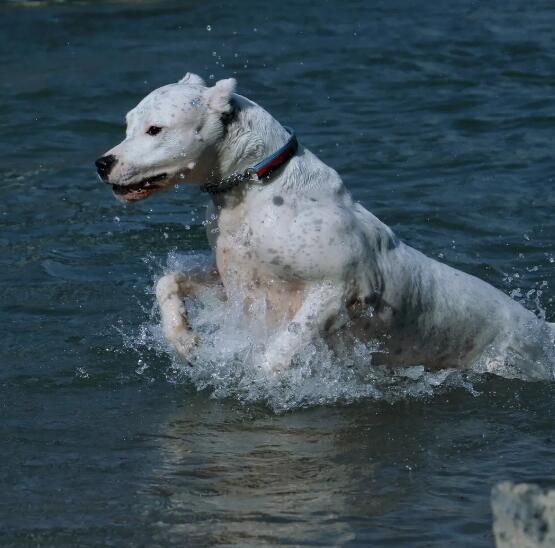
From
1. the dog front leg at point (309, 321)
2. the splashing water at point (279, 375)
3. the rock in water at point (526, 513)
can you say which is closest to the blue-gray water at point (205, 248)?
the splashing water at point (279, 375)

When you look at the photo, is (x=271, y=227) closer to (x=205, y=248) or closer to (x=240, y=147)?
(x=240, y=147)

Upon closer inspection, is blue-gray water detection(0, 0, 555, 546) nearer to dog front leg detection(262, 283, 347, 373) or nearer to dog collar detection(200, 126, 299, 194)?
dog front leg detection(262, 283, 347, 373)

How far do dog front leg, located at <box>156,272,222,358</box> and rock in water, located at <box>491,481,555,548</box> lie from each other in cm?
313

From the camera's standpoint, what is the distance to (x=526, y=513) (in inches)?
164

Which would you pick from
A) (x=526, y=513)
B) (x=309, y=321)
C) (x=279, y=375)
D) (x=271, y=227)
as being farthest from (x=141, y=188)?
(x=526, y=513)

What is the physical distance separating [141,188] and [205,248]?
3.56 meters

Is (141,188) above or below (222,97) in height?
below

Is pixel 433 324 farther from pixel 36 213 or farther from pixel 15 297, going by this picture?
pixel 36 213

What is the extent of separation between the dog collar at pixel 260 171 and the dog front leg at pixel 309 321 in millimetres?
645

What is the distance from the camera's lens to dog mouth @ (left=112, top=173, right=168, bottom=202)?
6.66 m

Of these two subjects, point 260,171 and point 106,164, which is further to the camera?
point 260,171

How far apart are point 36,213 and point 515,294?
4229 mm

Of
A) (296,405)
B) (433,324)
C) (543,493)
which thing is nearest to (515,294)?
(433,324)

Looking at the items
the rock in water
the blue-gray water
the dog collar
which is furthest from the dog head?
the rock in water
